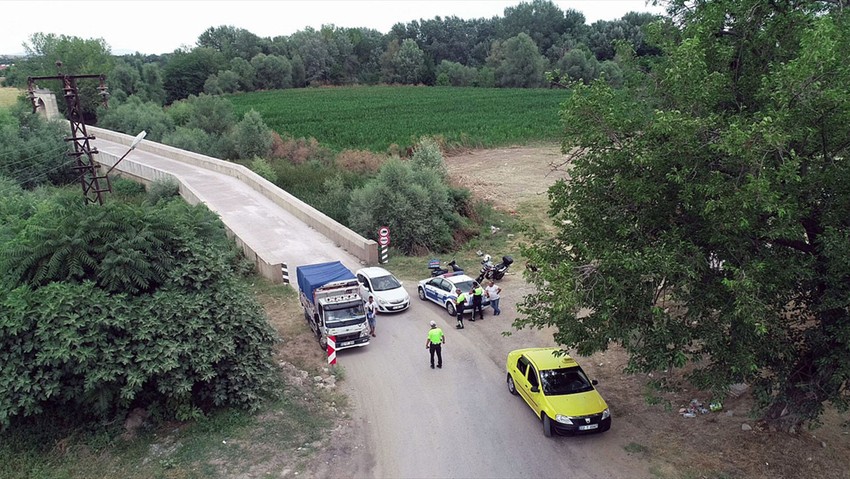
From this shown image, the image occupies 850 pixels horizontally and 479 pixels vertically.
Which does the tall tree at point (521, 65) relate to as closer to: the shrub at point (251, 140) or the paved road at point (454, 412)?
the shrub at point (251, 140)

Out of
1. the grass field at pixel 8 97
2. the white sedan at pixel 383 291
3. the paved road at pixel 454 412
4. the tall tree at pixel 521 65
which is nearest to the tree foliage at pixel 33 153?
the grass field at pixel 8 97

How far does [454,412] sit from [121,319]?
7.73 metres

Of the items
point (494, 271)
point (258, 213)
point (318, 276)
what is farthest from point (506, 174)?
point (318, 276)

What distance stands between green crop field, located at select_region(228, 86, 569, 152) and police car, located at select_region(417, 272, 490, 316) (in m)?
31.9

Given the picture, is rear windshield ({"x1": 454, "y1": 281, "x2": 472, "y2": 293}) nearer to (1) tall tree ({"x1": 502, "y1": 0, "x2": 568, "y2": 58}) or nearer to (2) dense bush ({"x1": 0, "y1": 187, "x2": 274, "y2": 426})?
(2) dense bush ({"x1": 0, "y1": 187, "x2": 274, "y2": 426})

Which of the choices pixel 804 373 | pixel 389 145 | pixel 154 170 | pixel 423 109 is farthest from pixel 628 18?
pixel 804 373

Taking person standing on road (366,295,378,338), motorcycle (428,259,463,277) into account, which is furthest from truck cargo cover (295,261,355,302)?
motorcycle (428,259,463,277)

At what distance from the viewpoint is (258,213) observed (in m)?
30.7

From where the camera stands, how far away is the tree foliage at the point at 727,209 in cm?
941

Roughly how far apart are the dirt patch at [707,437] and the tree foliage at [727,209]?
0.74 metres

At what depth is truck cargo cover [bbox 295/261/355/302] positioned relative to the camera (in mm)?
18000

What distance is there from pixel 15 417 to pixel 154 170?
90.2 ft

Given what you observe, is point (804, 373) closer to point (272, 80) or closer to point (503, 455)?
point (503, 455)

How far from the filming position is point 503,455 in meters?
12.4
